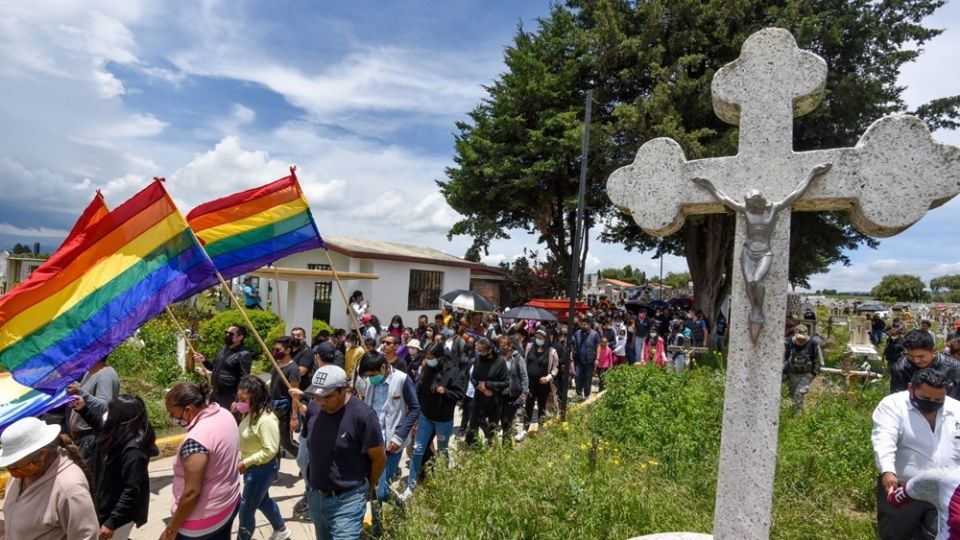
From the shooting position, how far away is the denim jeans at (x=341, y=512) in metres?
3.68

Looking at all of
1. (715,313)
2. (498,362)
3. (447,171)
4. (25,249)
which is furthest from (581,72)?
(25,249)

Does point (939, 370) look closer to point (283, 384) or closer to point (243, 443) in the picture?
point (243, 443)

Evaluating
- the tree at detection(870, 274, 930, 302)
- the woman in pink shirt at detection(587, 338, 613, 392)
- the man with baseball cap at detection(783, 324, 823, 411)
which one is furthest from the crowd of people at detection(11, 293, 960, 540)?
the tree at detection(870, 274, 930, 302)

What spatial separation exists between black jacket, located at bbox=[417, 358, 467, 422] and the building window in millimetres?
15289

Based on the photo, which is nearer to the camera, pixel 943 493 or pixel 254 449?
pixel 943 493

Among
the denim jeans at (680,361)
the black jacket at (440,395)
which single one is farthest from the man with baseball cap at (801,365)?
the black jacket at (440,395)

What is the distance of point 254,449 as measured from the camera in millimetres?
4371

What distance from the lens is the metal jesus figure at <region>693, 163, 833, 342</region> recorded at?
2.60 metres

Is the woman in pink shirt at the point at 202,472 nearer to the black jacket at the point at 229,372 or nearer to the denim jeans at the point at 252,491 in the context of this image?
the denim jeans at the point at 252,491

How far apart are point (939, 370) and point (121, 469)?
6.85 meters

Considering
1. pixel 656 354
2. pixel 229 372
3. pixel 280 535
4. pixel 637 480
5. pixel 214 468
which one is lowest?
pixel 280 535

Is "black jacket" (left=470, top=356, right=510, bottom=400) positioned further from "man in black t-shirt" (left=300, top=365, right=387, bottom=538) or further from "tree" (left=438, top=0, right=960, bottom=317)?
"tree" (left=438, top=0, right=960, bottom=317)

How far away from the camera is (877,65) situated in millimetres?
16828

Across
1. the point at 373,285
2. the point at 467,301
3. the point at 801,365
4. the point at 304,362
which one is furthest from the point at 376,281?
the point at 801,365
